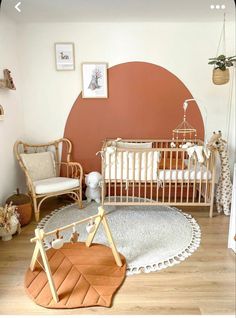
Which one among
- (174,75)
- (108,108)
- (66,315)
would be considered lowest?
(66,315)

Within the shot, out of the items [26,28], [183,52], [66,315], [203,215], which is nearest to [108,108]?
[183,52]

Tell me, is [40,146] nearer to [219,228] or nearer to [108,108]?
[108,108]

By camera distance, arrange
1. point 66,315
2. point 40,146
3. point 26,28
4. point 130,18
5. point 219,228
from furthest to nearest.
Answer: point 40,146 → point 26,28 → point 130,18 → point 219,228 → point 66,315

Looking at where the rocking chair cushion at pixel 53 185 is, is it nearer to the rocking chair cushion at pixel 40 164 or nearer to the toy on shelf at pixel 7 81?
the rocking chair cushion at pixel 40 164

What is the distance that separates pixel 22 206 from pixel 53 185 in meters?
0.37

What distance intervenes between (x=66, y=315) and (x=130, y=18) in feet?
8.92

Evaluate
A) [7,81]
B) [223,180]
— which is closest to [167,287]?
[223,180]

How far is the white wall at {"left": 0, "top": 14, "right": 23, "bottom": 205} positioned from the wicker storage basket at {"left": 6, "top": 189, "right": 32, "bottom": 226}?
13cm

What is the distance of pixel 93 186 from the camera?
2.99 m

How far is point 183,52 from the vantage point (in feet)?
9.72

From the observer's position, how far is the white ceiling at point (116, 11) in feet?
7.44

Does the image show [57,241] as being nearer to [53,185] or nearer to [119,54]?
[53,185]

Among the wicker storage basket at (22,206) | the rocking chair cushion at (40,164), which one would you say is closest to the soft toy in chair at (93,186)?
the rocking chair cushion at (40,164)

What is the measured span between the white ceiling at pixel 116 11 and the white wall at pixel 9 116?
0.21m
